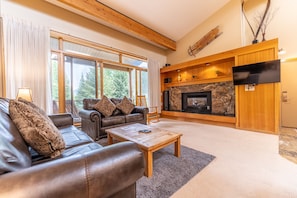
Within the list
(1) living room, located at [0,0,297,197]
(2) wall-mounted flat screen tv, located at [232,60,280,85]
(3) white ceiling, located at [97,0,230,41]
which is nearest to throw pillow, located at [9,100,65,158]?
(1) living room, located at [0,0,297,197]

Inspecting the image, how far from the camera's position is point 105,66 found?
4375 mm

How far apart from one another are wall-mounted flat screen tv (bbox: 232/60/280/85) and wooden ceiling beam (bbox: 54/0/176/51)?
2892 millimetres

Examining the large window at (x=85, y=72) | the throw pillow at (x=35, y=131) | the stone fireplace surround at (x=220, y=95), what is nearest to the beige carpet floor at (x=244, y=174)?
the throw pillow at (x=35, y=131)

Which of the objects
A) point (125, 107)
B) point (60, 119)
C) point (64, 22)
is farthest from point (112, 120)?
point (64, 22)

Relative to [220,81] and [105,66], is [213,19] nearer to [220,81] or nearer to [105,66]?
[220,81]

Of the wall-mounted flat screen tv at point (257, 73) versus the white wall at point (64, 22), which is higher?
the white wall at point (64, 22)

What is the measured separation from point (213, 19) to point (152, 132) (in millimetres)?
4712

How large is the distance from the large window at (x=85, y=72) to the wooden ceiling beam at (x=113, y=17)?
81cm

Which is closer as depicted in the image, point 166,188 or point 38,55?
point 166,188

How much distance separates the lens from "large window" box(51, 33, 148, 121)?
11.1 feet

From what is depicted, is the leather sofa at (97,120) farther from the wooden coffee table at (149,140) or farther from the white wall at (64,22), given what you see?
the white wall at (64,22)

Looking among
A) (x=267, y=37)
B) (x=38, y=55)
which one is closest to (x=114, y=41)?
(x=38, y=55)

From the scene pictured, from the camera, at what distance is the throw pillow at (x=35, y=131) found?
98cm

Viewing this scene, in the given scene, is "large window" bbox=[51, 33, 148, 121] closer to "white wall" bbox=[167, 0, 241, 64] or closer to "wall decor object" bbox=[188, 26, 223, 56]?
"wall decor object" bbox=[188, 26, 223, 56]
